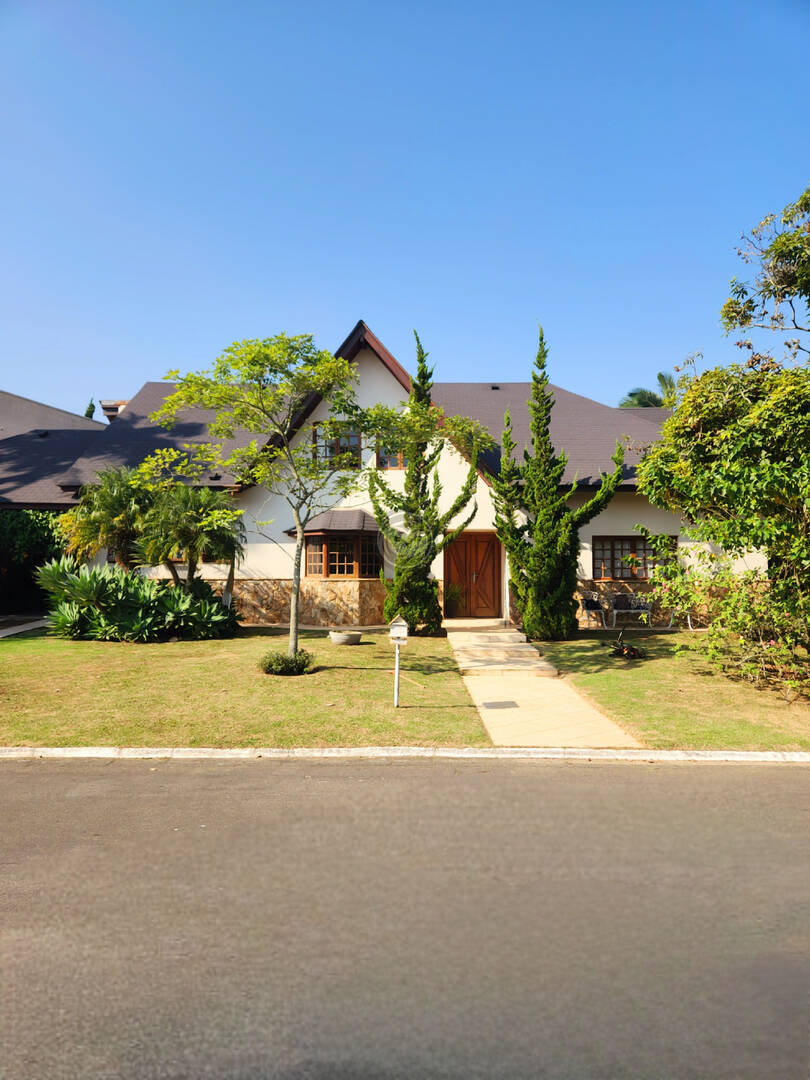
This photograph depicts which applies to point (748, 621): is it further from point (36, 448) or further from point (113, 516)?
point (36, 448)

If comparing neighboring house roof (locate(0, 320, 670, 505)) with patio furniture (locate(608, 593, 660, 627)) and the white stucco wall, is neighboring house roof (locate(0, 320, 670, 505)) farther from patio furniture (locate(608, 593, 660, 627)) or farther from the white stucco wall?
patio furniture (locate(608, 593, 660, 627))

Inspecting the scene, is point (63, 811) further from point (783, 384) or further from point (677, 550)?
point (783, 384)

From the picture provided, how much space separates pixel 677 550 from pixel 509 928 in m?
9.93

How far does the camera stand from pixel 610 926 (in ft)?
12.8

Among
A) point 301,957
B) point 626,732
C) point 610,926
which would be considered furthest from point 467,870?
point 626,732

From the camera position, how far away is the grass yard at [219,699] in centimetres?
811

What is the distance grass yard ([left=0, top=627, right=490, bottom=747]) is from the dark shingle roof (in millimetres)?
8322

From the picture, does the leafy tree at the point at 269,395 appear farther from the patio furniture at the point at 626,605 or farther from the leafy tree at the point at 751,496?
the patio furniture at the point at 626,605

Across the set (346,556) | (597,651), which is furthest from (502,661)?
(346,556)

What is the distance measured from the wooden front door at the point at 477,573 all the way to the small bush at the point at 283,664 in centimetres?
884

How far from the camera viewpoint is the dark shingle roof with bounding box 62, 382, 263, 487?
2122 cm

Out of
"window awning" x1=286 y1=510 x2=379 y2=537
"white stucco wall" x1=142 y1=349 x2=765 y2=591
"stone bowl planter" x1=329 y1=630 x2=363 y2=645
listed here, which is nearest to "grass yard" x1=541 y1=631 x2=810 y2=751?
"stone bowl planter" x1=329 y1=630 x2=363 y2=645

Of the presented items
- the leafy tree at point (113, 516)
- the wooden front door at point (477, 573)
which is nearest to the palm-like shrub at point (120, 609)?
the leafy tree at point (113, 516)

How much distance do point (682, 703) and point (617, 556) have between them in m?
10.7
